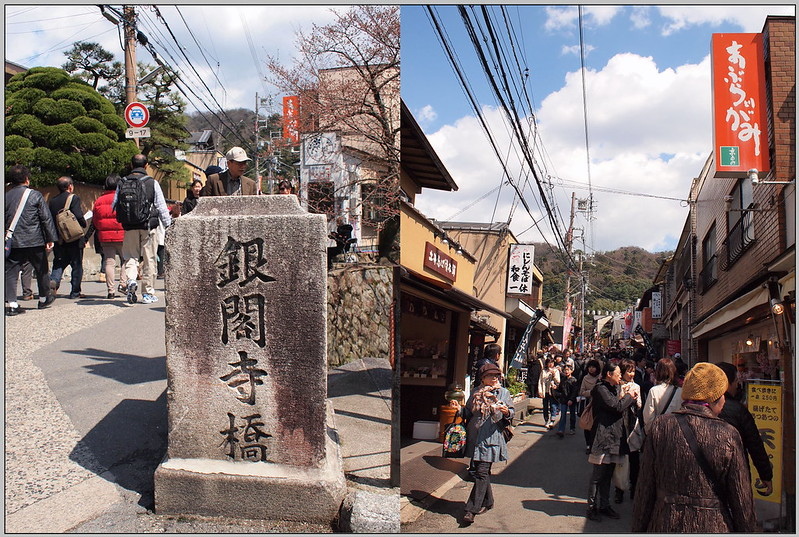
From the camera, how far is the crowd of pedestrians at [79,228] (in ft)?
29.5

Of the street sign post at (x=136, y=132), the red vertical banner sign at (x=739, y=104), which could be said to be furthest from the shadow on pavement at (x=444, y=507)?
the street sign post at (x=136, y=132)

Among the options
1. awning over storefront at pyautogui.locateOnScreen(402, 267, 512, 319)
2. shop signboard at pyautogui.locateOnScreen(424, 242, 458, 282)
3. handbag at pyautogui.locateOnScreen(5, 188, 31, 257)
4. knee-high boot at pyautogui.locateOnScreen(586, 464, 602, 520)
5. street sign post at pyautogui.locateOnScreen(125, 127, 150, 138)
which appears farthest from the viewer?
street sign post at pyautogui.locateOnScreen(125, 127, 150, 138)

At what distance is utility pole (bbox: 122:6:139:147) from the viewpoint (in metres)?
14.9

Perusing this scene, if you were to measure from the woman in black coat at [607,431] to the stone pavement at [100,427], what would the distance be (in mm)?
1826

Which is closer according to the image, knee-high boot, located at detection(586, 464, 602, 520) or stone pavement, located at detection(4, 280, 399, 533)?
stone pavement, located at detection(4, 280, 399, 533)

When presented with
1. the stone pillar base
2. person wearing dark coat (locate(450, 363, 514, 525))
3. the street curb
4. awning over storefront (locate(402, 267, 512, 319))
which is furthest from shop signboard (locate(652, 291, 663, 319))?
the street curb

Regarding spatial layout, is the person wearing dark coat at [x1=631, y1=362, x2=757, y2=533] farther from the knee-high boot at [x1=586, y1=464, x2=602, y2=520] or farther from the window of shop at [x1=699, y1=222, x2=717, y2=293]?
the window of shop at [x1=699, y1=222, x2=717, y2=293]

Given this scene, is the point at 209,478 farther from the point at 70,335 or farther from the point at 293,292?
the point at 70,335

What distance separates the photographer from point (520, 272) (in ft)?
24.4

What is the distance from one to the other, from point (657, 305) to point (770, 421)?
341 inches

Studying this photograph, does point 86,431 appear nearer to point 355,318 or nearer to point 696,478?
point 696,478

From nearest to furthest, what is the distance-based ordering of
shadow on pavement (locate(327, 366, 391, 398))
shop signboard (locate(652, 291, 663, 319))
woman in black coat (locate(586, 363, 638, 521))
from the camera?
woman in black coat (locate(586, 363, 638, 521))
shadow on pavement (locate(327, 366, 391, 398))
shop signboard (locate(652, 291, 663, 319))

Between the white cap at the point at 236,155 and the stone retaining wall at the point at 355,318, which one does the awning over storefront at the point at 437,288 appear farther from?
the stone retaining wall at the point at 355,318

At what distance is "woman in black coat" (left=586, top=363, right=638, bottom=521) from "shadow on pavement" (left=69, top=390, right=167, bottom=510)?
3.63m
